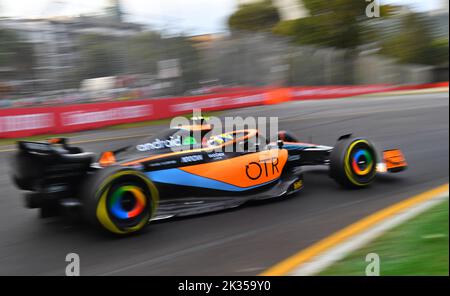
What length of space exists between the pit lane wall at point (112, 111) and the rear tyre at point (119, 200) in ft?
9.10

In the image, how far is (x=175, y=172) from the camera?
14.4 feet

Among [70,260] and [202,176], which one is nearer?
[70,260]

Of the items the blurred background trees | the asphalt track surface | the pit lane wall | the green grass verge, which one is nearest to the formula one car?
the asphalt track surface

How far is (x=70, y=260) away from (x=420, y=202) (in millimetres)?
3655

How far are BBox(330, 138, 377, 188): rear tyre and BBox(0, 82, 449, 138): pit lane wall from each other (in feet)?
7.05

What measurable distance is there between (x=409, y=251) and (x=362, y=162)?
7.65 feet

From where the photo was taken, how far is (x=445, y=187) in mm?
5688

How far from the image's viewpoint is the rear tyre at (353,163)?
534 centimetres

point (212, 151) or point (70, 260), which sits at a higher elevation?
point (212, 151)
